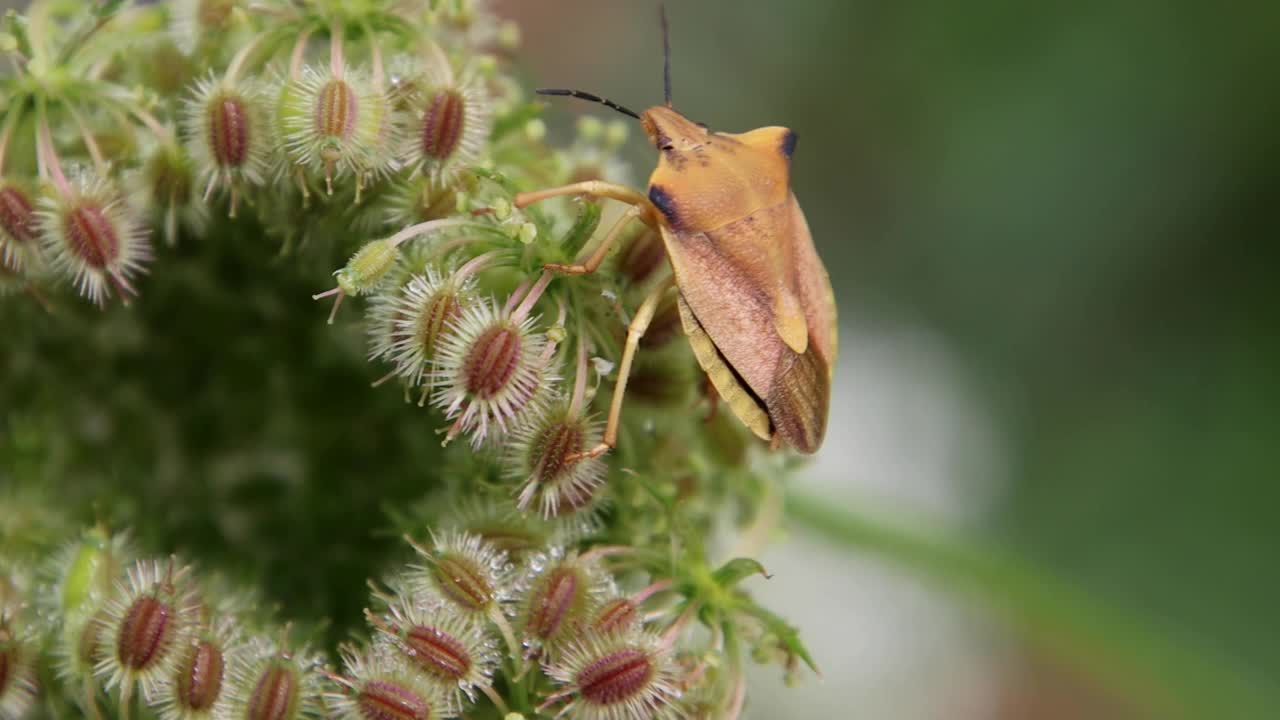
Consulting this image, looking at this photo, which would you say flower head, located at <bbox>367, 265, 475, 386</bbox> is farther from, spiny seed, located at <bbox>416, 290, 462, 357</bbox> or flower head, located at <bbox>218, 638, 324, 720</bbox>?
flower head, located at <bbox>218, 638, 324, 720</bbox>

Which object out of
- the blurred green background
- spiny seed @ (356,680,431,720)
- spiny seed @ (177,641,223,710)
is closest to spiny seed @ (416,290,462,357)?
spiny seed @ (356,680,431,720)

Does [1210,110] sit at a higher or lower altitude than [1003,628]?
higher

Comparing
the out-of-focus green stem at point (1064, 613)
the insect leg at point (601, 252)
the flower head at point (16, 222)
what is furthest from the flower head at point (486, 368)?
the out-of-focus green stem at point (1064, 613)

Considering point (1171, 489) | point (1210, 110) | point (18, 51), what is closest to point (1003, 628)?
point (1171, 489)

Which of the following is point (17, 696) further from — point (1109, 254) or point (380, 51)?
point (1109, 254)

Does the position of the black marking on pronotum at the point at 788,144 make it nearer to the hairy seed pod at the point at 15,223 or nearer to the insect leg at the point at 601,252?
the insect leg at the point at 601,252

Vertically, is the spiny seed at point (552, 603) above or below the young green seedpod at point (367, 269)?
below
